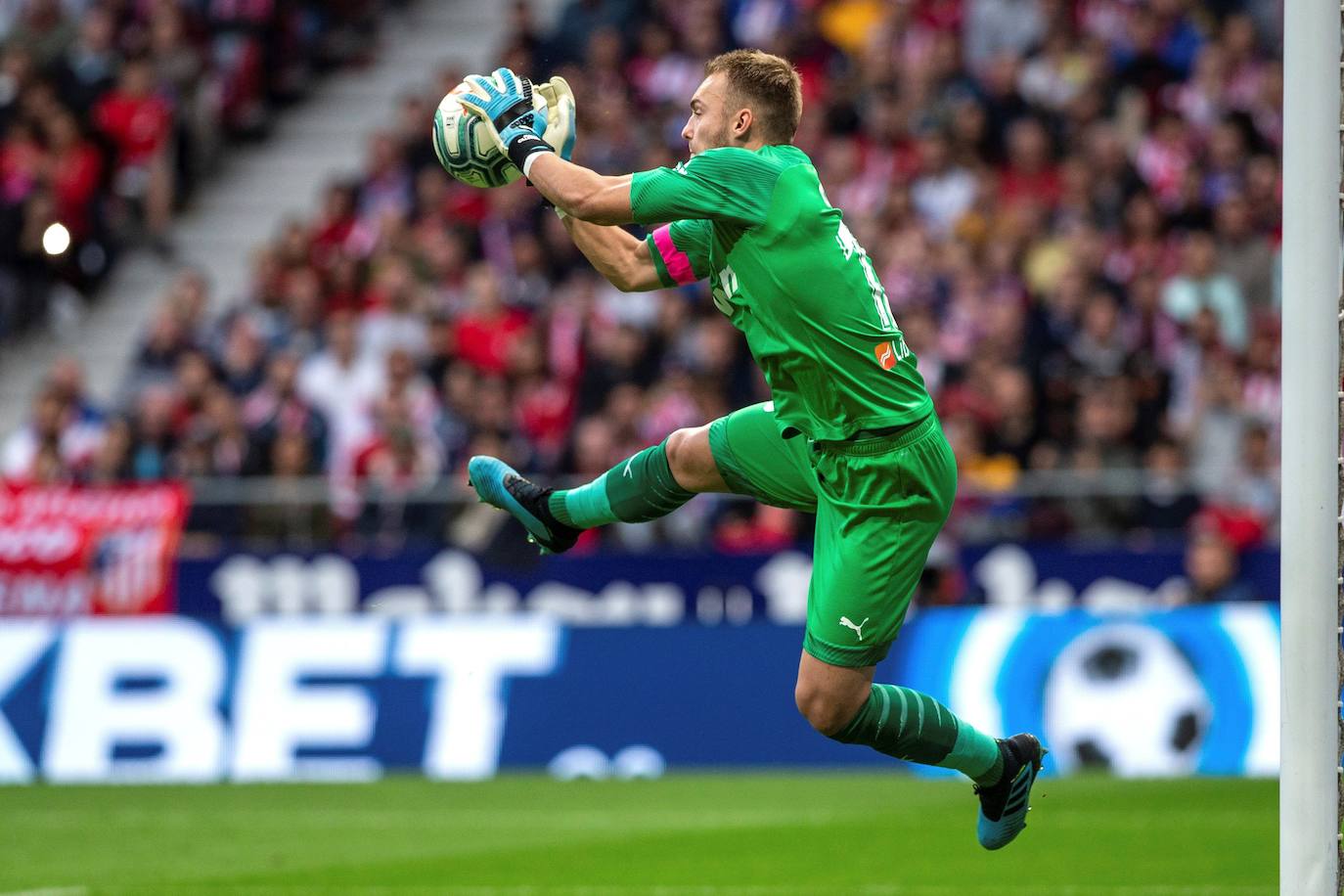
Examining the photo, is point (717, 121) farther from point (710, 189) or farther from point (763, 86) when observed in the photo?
point (710, 189)

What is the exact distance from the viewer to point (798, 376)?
21.6ft

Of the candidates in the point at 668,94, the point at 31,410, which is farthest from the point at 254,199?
the point at 668,94

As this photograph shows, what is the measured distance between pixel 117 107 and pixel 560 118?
45.4ft

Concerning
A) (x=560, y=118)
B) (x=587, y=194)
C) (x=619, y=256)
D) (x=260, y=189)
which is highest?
(x=560, y=118)

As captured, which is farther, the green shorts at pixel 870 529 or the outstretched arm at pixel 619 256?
the outstretched arm at pixel 619 256

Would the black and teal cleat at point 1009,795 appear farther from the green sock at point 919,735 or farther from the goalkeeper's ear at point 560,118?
the goalkeeper's ear at point 560,118

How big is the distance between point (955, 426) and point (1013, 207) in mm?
2311

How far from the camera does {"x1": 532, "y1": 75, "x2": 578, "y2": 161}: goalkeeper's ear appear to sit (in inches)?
263

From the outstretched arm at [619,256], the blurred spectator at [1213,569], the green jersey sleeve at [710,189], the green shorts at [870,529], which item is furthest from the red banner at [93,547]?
the green jersey sleeve at [710,189]

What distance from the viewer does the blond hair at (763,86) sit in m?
6.51

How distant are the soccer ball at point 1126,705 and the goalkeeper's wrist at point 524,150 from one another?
7.24 m

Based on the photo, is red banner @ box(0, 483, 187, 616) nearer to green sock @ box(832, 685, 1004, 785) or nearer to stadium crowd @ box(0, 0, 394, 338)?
stadium crowd @ box(0, 0, 394, 338)

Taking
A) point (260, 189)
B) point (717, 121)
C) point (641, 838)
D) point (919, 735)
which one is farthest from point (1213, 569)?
point (260, 189)

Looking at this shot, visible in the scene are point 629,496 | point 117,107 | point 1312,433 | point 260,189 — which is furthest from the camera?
point 260,189
